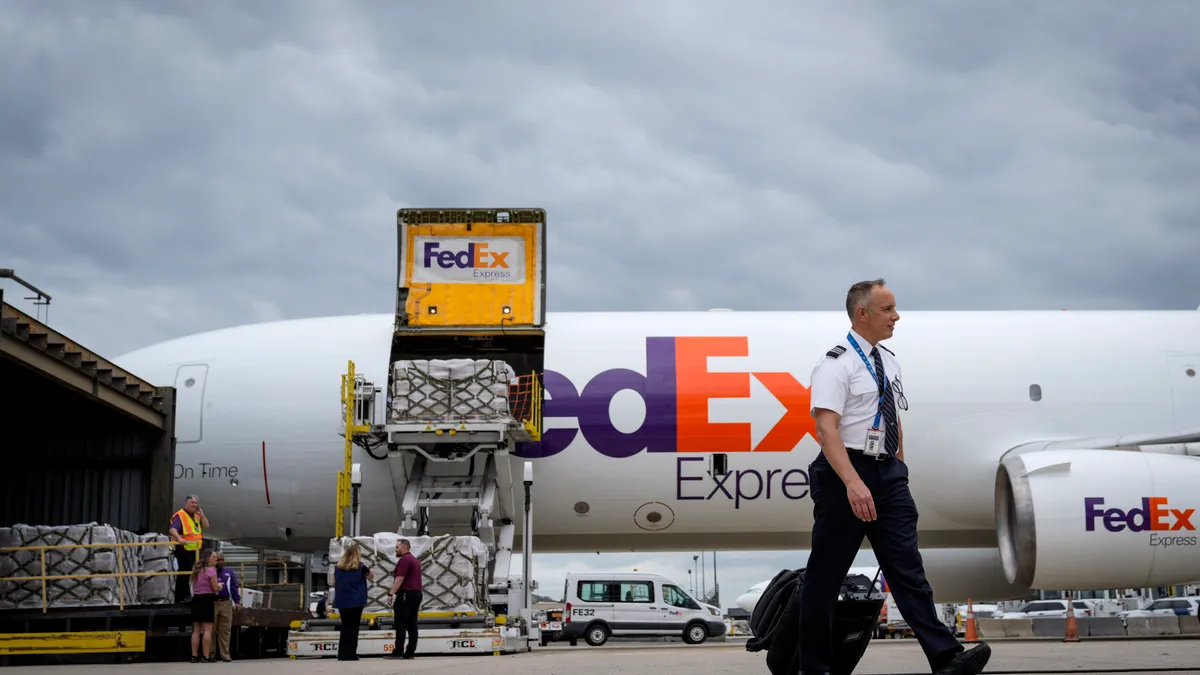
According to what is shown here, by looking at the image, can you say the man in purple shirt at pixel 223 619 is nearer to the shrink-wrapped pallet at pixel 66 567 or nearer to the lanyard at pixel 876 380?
the shrink-wrapped pallet at pixel 66 567

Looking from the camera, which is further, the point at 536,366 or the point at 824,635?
the point at 536,366

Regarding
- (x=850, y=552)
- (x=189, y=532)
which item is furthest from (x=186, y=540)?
(x=850, y=552)

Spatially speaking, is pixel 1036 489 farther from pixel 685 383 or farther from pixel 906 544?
pixel 906 544

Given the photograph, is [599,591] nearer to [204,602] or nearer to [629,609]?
[629,609]

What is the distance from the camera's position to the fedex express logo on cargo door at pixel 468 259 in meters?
15.5

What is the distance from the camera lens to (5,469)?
14.8 m

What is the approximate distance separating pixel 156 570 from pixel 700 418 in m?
6.52

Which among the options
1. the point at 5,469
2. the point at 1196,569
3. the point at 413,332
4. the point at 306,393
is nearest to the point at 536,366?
the point at 413,332

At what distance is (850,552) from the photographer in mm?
4879

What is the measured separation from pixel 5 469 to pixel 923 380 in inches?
459

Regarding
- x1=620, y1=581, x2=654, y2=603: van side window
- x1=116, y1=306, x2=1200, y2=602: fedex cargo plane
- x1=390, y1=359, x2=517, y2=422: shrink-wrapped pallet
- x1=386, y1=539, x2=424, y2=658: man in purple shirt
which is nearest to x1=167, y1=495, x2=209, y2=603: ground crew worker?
x1=116, y1=306, x2=1200, y2=602: fedex cargo plane

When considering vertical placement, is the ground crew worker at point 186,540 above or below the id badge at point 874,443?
→ below

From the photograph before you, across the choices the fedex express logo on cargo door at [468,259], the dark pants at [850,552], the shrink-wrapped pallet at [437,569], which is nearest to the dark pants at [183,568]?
the shrink-wrapped pallet at [437,569]

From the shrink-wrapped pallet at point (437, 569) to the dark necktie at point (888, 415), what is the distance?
811 cm
